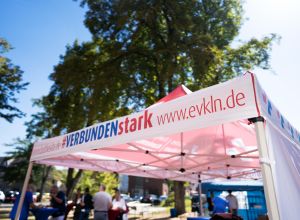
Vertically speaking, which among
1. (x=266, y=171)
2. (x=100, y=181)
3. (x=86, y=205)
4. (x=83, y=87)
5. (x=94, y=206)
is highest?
(x=83, y=87)

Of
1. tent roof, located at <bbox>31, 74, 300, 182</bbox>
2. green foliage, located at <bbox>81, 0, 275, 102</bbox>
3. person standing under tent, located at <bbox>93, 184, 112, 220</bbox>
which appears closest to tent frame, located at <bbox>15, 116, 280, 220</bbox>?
tent roof, located at <bbox>31, 74, 300, 182</bbox>

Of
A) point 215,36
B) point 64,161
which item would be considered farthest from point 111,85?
point 64,161

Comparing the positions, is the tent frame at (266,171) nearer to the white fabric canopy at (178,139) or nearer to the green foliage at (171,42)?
the white fabric canopy at (178,139)

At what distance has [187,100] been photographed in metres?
3.27

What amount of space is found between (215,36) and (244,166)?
12575mm

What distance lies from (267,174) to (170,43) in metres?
13.6

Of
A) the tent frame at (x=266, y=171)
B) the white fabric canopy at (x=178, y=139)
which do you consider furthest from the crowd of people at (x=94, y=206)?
the tent frame at (x=266, y=171)

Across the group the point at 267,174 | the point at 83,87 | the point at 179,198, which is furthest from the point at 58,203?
the point at 83,87

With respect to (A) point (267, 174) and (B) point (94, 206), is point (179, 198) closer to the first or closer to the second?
(B) point (94, 206)

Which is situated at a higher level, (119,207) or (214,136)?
(214,136)

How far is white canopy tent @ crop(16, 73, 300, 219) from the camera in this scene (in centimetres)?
263

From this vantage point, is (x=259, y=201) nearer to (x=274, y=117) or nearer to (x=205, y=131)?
(x=205, y=131)

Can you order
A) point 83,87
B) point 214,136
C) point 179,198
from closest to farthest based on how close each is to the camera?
point 214,136 → point 179,198 → point 83,87

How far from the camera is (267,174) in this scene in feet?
8.23
